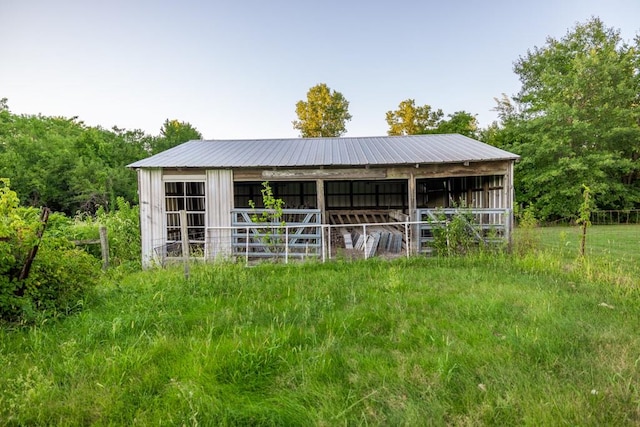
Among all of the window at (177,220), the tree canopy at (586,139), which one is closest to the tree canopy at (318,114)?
the tree canopy at (586,139)

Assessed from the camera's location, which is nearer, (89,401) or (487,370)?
(89,401)

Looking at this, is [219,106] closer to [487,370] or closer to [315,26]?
[315,26]

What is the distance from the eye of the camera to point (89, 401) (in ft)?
7.39

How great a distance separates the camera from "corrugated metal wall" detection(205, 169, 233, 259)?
8938 millimetres

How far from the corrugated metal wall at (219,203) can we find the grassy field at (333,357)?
4177mm

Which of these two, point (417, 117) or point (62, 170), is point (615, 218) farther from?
point (62, 170)

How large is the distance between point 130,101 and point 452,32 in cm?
1721

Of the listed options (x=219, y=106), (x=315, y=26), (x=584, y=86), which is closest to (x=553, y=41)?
(x=584, y=86)

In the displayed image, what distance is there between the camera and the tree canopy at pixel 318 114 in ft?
97.3

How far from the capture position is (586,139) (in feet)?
65.4

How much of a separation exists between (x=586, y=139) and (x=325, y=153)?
755 inches

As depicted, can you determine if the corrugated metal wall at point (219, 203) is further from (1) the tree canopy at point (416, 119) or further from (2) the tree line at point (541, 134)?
(1) the tree canopy at point (416, 119)

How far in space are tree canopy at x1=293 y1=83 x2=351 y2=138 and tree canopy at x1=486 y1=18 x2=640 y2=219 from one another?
1500cm

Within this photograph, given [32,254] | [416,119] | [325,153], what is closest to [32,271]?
[32,254]
